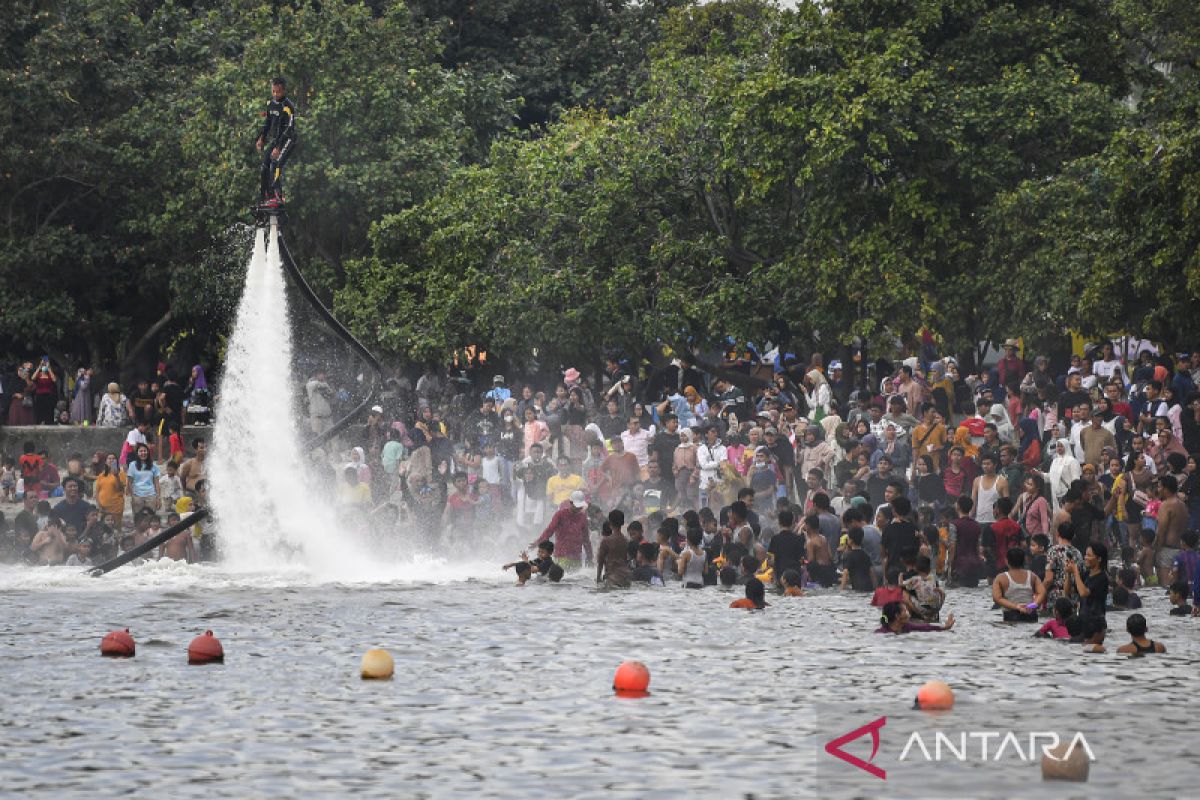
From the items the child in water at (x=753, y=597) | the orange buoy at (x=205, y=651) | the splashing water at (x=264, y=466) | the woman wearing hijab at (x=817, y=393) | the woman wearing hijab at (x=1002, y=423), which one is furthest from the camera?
the woman wearing hijab at (x=817, y=393)

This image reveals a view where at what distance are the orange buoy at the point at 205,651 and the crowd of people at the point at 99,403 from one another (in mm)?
21043

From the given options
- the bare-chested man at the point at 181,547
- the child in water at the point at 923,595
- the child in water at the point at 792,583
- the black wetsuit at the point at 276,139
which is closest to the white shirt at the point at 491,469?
the bare-chested man at the point at 181,547

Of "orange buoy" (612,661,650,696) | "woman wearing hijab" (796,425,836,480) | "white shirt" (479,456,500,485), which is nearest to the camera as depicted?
"orange buoy" (612,661,650,696)

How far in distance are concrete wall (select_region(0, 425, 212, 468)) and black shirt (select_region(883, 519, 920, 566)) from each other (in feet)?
67.3

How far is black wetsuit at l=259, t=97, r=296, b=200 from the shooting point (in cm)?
2798

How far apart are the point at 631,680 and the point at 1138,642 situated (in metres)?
5.59

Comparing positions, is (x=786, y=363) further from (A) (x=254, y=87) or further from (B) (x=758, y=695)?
(B) (x=758, y=695)

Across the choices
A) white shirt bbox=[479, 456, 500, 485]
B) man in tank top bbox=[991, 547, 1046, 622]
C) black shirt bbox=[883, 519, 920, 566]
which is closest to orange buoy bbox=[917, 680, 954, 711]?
man in tank top bbox=[991, 547, 1046, 622]

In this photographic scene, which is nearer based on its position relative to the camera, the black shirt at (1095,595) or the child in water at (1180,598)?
the black shirt at (1095,595)

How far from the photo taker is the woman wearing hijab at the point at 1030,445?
29.2 m

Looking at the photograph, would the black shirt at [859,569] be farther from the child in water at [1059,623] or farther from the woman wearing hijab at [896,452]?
the child in water at [1059,623]

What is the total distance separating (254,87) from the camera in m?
45.1

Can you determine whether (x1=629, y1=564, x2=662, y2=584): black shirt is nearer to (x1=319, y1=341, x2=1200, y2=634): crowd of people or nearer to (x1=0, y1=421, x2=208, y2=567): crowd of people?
(x1=319, y1=341, x2=1200, y2=634): crowd of people

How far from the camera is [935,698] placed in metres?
17.2
